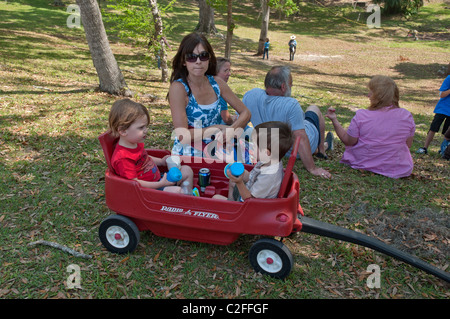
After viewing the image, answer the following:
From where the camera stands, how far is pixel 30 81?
8914mm

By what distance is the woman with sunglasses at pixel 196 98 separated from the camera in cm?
372

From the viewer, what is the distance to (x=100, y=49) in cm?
760

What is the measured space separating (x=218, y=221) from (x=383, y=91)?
3.36 meters

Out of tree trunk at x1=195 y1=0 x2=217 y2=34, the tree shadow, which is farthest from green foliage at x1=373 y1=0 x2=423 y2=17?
tree trunk at x1=195 y1=0 x2=217 y2=34

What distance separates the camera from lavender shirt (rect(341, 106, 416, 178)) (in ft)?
16.4

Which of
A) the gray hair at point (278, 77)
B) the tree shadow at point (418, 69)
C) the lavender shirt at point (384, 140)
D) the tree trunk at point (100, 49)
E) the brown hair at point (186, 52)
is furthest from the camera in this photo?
the tree shadow at point (418, 69)

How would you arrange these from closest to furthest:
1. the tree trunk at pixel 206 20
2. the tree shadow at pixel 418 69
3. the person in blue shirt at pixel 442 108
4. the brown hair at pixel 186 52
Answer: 1. the brown hair at pixel 186 52
2. the person in blue shirt at pixel 442 108
3. the tree shadow at pixel 418 69
4. the tree trunk at pixel 206 20

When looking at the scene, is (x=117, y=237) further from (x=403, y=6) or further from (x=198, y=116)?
(x=403, y=6)

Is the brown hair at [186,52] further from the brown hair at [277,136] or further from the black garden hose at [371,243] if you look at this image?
the black garden hose at [371,243]

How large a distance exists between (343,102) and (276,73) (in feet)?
21.4

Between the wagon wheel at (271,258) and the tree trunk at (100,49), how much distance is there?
624 centimetres

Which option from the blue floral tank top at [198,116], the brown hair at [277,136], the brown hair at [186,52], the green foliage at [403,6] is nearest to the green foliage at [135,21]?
the brown hair at [186,52]

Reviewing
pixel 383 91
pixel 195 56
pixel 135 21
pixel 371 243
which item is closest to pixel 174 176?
pixel 195 56
